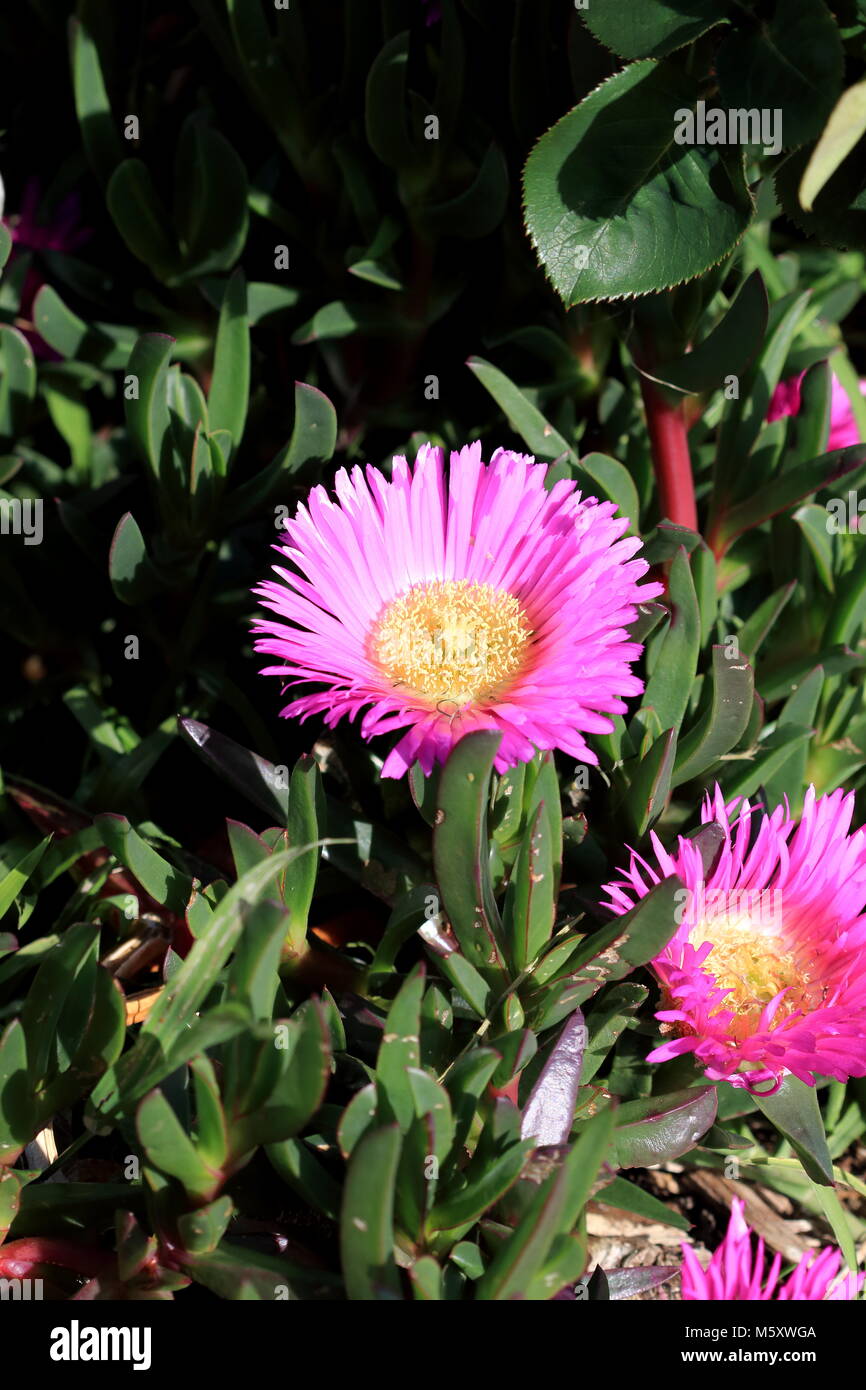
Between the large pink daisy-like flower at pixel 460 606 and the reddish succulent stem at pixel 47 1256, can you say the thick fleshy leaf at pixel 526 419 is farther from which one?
the reddish succulent stem at pixel 47 1256

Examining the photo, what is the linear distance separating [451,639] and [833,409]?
1.71ft

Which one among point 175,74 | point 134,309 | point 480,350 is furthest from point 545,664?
point 175,74

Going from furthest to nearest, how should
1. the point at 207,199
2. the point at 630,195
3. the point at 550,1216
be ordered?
the point at 207,199
the point at 630,195
the point at 550,1216

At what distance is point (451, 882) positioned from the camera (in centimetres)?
60

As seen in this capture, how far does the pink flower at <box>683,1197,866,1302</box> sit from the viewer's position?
62 centimetres

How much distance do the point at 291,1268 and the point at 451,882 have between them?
0.19 metres

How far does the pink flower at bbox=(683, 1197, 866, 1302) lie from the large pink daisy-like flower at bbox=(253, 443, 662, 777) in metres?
0.28

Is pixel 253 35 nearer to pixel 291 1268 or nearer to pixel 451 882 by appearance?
pixel 451 882

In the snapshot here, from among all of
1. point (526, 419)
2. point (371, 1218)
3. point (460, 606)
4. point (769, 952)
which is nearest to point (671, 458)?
point (526, 419)

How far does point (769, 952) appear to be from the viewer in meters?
0.71

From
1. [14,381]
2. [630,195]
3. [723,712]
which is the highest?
[14,381]

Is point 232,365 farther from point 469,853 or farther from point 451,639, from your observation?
point 469,853

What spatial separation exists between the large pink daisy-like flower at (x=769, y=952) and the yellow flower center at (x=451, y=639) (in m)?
0.15

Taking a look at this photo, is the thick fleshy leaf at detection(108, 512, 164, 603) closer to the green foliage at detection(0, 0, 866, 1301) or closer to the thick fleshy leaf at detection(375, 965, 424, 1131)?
the green foliage at detection(0, 0, 866, 1301)
